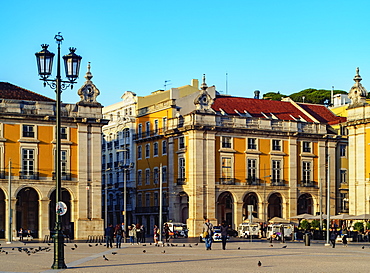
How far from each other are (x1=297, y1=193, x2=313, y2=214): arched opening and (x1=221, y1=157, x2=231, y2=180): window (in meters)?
10.2

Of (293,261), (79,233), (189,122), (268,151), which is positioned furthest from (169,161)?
(293,261)

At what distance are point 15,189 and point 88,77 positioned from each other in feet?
44.8

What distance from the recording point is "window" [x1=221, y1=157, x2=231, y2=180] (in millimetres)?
84438

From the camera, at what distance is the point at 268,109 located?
93.1m

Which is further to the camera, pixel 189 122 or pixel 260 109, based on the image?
pixel 260 109

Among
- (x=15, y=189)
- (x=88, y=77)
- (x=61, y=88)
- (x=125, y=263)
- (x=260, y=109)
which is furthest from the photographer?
(x=260, y=109)

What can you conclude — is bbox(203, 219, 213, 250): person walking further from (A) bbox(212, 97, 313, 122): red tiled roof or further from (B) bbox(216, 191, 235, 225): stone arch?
(A) bbox(212, 97, 313, 122): red tiled roof

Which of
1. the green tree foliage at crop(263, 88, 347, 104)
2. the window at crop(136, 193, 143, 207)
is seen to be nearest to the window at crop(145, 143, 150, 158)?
the window at crop(136, 193, 143, 207)

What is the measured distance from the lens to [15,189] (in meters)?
71.0

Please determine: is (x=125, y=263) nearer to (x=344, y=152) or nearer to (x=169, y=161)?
(x=169, y=161)

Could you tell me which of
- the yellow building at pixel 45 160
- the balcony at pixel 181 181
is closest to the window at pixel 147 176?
the balcony at pixel 181 181

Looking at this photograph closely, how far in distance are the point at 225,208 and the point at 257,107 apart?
13554 mm

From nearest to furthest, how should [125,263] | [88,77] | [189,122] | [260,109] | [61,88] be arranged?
1. [61,88]
2. [125,263]
3. [88,77]
4. [189,122]
5. [260,109]

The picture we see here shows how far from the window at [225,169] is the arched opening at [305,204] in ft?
33.5
